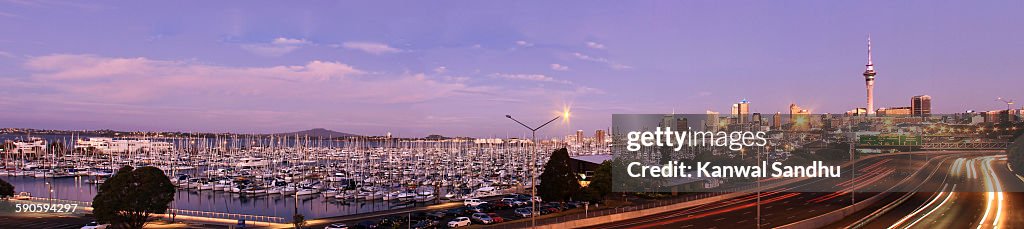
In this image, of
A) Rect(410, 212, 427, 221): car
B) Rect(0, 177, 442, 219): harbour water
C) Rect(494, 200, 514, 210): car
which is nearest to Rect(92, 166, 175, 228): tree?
Rect(410, 212, 427, 221): car

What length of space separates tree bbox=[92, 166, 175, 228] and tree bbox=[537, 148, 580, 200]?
31.7 metres

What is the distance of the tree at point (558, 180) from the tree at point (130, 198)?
1247 inches

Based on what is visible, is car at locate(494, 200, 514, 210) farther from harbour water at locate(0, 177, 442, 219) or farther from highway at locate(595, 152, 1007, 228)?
harbour water at locate(0, 177, 442, 219)

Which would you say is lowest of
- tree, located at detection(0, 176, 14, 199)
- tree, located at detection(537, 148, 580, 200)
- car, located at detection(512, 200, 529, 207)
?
car, located at detection(512, 200, 529, 207)

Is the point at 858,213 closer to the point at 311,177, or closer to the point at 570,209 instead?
the point at 570,209

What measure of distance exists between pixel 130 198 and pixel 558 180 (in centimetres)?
3438

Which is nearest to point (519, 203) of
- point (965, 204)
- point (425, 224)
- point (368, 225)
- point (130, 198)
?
point (425, 224)

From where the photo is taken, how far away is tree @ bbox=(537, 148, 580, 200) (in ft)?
188

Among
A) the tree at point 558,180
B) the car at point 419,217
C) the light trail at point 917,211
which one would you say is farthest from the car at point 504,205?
the light trail at point 917,211

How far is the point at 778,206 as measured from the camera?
6259cm

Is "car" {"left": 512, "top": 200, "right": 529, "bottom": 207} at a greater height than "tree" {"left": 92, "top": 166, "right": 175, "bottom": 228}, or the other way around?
"tree" {"left": 92, "top": 166, "right": 175, "bottom": 228}

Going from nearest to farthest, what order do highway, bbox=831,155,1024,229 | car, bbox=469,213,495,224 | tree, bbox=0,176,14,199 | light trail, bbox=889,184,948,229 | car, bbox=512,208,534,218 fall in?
1. light trail, bbox=889,184,948,229
2. highway, bbox=831,155,1024,229
3. car, bbox=469,213,495,224
4. car, bbox=512,208,534,218
5. tree, bbox=0,176,14,199

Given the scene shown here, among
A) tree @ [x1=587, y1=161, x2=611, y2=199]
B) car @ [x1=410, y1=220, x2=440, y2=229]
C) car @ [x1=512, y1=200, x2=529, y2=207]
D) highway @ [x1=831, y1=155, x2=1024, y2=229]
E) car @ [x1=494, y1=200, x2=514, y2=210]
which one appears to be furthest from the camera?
car @ [x1=512, y1=200, x2=529, y2=207]

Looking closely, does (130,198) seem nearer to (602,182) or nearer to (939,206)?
(602,182)
